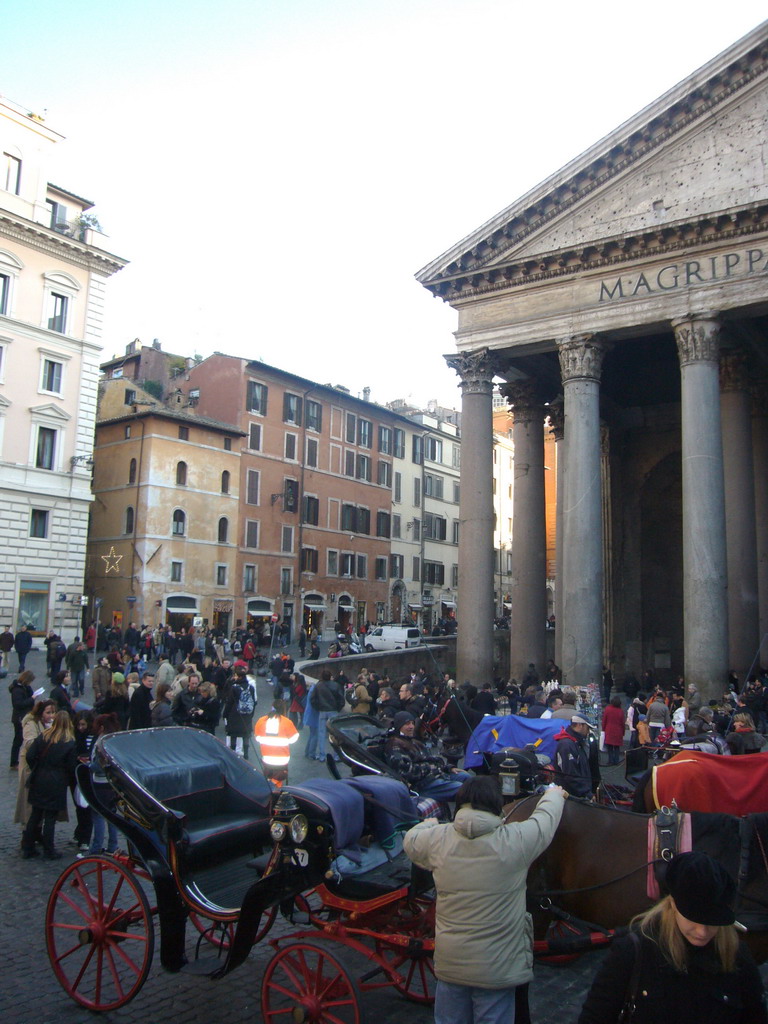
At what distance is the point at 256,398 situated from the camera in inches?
1549

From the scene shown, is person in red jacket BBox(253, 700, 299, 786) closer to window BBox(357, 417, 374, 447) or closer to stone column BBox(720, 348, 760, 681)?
stone column BBox(720, 348, 760, 681)

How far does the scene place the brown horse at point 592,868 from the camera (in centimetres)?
465

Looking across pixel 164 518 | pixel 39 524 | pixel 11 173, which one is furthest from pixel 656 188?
pixel 164 518

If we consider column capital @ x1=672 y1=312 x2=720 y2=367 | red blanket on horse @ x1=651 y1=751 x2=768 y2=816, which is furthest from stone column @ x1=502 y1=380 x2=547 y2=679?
red blanket on horse @ x1=651 y1=751 x2=768 y2=816

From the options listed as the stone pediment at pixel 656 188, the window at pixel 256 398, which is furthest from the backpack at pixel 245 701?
the window at pixel 256 398

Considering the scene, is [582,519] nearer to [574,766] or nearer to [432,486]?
[574,766]

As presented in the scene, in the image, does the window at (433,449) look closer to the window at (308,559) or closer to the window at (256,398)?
the window at (308,559)

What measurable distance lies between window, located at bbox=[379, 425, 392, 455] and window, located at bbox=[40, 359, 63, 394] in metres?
20.3

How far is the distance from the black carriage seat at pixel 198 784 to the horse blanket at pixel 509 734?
351 cm

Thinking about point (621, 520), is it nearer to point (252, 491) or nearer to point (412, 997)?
point (252, 491)

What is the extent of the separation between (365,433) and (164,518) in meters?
14.4

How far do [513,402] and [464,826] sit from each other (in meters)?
19.5

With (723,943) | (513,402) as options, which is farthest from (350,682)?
(723,943)

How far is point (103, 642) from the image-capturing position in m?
27.9
